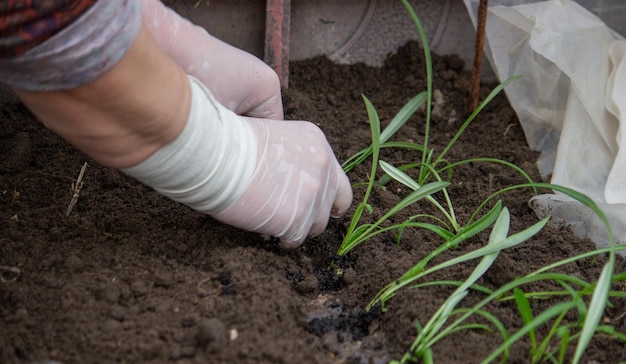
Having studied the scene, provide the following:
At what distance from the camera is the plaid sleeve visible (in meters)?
0.88

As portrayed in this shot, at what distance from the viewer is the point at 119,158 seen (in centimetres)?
110

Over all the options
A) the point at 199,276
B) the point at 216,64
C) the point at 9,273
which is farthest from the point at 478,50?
the point at 9,273

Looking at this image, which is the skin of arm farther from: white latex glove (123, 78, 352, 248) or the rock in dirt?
the rock in dirt

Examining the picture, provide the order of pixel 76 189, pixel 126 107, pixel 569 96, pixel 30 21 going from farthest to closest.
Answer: pixel 569 96 → pixel 76 189 → pixel 126 107 → pixel 30 21

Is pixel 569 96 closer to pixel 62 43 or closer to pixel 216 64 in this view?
pixel 216 64

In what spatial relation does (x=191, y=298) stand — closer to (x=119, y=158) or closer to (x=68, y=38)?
(x=119, y=158)

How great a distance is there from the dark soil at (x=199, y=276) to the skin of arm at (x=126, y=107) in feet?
0.73

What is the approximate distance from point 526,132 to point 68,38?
122cm

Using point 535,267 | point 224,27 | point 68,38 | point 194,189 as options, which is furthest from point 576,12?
point 68,38

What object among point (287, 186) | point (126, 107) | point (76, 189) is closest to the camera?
point (126, 107)

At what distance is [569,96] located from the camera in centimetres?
167

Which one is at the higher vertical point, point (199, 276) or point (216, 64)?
point (216, 64)

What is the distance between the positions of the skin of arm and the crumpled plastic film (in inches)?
33.6

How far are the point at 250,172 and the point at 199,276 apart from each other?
197 mm
